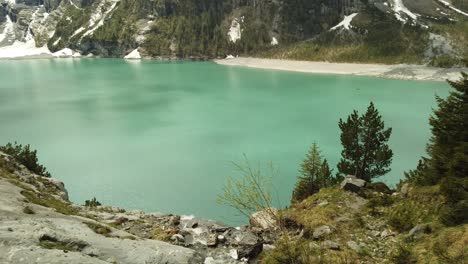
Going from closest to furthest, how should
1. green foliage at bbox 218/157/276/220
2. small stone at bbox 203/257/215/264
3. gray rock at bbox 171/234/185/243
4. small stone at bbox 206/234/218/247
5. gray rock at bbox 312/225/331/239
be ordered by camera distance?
1. green foliage at bbox 218/157/276/220
2. small stone at bbox 203/257/215/264
3. gray rock at bbox 312/225/331/239
4. small stone at bbox 206/234/218/247
5. gray rock at bbox 171/234/185/243

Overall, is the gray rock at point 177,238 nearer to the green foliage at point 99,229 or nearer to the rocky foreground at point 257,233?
the rocky foreground at point 257,233

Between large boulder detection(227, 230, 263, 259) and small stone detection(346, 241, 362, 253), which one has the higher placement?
small stone detection(346, 241, 362, 253)

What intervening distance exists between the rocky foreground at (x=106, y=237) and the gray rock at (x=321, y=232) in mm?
2603

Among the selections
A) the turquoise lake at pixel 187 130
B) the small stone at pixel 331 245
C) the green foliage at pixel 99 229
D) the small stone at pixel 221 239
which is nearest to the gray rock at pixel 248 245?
the small stone at pixel 221 239

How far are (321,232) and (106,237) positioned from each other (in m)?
10.2

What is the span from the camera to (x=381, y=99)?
10519 cm

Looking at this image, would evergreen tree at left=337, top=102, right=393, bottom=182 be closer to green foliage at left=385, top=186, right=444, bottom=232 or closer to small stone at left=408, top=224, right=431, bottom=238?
green foliage at left=385, top=186, right=444, bottom=232

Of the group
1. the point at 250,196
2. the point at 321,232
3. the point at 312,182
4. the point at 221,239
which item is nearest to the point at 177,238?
the point at 221,239

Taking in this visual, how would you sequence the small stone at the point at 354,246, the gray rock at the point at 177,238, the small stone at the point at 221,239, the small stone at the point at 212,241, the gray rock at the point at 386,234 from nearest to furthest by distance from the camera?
the small stone at the point at 354,246
the gray rock at the point at 386,234
the small stone at the point at 212,241
the gray rock at the point at 177,238
the small stone at the point at 221,239

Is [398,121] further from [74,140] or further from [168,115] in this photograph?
[74,140]

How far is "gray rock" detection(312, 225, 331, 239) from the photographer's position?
20156mm

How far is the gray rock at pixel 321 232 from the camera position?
2016cm

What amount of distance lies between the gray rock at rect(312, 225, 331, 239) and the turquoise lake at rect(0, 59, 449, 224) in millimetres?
10210

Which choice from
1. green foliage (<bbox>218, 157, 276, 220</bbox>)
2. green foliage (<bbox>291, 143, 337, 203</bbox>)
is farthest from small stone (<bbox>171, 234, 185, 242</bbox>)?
green foliage (<bbox>291, 143, 337, 203</bbox>)
